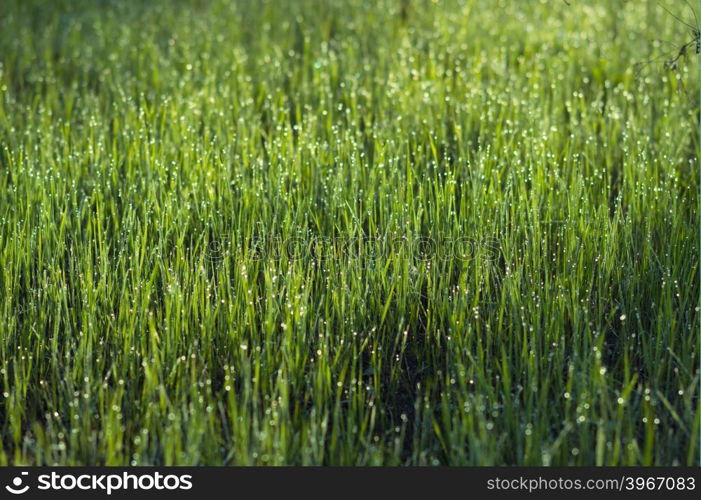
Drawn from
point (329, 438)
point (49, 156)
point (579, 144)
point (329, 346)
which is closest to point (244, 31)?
point (49, 156)

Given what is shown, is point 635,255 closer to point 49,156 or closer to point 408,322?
point 408,322

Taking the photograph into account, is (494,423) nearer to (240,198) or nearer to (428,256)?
(428,256)

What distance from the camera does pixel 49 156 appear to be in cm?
364

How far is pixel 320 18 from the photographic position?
5.63 m

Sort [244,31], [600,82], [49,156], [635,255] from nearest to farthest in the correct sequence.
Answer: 1. [635,255]
2. [49,156]
3. [600,82]
4. [244,31]

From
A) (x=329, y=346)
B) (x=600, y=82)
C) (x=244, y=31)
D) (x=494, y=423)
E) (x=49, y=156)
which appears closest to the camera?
(x=494, y=423)

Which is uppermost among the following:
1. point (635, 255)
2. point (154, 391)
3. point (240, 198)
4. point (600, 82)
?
point (600, 82)

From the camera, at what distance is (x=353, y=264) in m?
2.86

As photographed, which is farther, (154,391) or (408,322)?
(408,322)

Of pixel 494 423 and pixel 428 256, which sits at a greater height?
pixel 428 256

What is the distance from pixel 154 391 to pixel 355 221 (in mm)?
1033

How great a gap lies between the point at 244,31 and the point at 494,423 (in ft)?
12.6

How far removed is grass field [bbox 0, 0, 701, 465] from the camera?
7.66 ft

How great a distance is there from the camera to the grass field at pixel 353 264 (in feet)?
7.66
